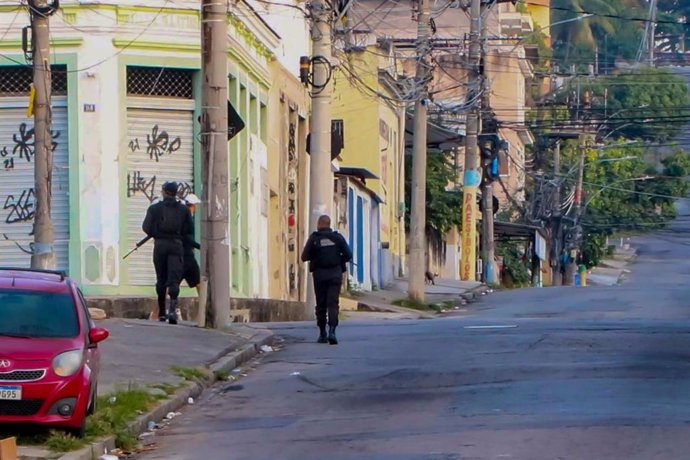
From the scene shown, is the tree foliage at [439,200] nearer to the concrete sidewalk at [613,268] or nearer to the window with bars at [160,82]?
the concrete sidewalk at [613,268]

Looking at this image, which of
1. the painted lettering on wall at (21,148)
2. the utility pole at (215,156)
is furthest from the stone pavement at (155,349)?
the painted lettering on wall at (21,148)

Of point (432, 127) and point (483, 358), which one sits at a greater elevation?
point (432, 127)

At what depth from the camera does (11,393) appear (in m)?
10.9

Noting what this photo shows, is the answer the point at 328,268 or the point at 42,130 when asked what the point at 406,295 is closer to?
the point at 328,268

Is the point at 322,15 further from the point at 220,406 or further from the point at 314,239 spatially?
the point at 220,406

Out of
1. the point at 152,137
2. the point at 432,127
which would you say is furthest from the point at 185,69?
the point at 432,127

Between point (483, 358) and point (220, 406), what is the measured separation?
3.78 metres

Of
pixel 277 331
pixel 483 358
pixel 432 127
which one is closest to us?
pixel 483 358

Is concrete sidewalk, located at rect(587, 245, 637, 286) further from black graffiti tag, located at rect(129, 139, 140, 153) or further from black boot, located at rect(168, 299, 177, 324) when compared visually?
black boot, located at rect(168, 299, 177, 324)

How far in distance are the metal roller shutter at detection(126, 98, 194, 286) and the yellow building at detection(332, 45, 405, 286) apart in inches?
534

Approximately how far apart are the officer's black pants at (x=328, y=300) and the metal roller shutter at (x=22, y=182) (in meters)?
8.01

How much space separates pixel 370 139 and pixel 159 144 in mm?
18377

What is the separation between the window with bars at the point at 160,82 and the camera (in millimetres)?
26609

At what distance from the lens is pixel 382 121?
1805 inches
